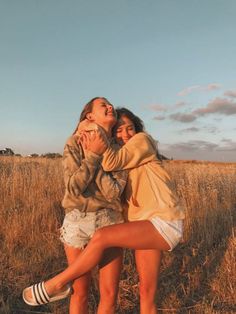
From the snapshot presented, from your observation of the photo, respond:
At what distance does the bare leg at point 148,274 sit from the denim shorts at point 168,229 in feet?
0.58

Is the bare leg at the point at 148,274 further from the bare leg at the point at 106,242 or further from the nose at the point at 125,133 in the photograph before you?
the nose at the point at 125,133

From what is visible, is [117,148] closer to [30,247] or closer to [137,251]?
[137,251]

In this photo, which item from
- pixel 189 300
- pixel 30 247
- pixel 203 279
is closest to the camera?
pixel 189 300

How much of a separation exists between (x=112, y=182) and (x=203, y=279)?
235 centimetres

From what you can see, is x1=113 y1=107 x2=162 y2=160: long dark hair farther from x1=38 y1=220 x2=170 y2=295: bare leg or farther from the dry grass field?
the dry grass field

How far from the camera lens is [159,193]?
2.84m

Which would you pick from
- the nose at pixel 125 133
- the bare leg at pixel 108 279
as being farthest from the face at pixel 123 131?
the bare leg at pixel 108 279

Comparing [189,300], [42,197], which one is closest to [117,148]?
[189,300]

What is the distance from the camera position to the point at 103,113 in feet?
9.55

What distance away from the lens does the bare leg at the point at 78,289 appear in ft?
9.53

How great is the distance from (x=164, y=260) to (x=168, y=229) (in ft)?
7.49

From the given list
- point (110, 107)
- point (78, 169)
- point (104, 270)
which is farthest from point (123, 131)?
point (104, 270)

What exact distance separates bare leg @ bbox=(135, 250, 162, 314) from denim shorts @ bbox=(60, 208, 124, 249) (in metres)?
0.36

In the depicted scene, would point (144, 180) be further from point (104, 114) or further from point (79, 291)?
point (79, 291)
